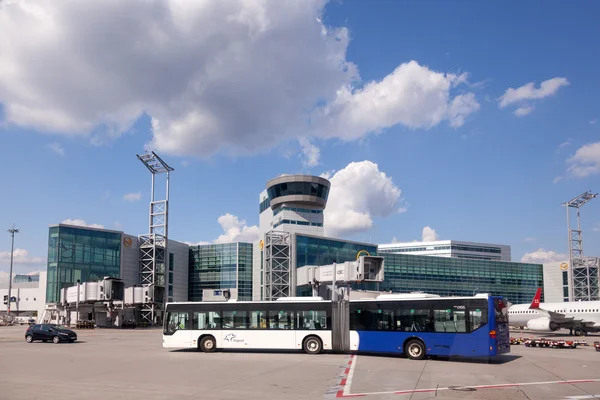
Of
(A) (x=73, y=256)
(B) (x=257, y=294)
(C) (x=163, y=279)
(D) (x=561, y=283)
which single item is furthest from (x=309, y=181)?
(D) (x=561, y=283)

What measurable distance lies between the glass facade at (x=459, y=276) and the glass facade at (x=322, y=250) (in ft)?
49.2

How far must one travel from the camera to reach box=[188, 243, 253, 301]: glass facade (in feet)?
367

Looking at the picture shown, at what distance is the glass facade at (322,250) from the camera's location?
310ft

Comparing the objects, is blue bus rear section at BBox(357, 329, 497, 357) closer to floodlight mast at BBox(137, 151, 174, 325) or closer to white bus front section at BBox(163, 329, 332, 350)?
white bus front section at BBox(163, 329, 332, 350)

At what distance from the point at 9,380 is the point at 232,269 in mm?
92916

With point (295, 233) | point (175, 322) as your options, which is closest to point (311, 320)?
point (175, 322)

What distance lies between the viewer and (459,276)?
414 feet

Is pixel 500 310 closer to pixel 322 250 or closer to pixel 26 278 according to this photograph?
pixel 322 250

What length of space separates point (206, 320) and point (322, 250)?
67.3m

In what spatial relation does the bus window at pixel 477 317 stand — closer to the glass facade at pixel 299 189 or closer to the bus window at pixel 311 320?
the bus window at pixel 311 320

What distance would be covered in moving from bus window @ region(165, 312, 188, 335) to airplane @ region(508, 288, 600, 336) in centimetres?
3638

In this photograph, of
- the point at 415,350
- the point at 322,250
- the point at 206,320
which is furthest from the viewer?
the point at 322,250

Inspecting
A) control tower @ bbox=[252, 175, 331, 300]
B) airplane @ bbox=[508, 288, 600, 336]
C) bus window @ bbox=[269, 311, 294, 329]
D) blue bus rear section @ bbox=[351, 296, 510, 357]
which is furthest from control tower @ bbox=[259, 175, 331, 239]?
blue bus rear section @ bbox=[351, 296, 510, 357]

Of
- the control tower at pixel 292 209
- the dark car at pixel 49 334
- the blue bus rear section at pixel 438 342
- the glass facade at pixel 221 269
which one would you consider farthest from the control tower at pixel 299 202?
the blue bus rear section at pixel 438 342
